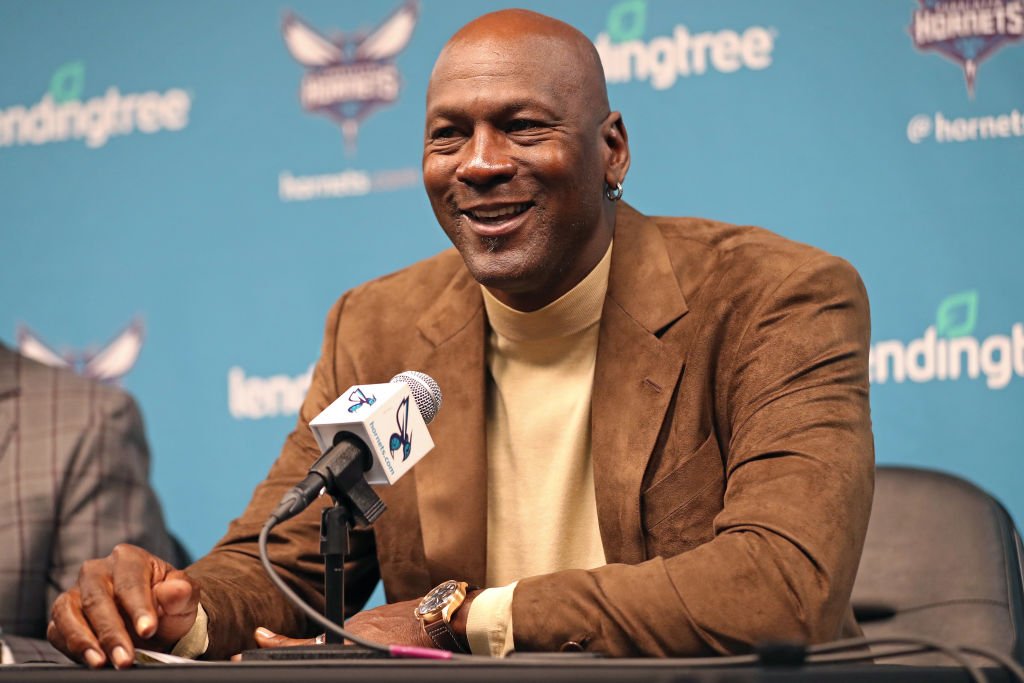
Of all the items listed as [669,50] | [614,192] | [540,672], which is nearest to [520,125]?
[614,192]

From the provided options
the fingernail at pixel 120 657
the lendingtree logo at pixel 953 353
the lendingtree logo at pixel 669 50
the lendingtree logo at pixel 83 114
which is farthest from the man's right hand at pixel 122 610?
the lendingtree logo at pixel 83 114

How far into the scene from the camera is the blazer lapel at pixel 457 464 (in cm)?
219

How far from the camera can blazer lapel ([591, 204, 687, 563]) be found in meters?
2.12

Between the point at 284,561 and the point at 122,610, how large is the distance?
1.61 feet

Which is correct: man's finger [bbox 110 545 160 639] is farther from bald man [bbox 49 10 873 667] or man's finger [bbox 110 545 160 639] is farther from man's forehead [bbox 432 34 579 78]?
man's forehead [bbox 432 34 579 78]

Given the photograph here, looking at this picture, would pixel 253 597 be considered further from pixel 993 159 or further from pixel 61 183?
pixel 61 183

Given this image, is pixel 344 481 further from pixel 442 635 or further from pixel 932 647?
pixel 932 647

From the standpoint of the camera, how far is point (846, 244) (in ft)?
10.1

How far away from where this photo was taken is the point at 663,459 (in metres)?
2.12

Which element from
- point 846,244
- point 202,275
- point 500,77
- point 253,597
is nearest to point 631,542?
point 253,597

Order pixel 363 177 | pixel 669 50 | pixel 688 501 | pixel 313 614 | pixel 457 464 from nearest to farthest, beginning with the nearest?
1. pixel 313 614
2. pixel 688 501
3. pixel 457 464
4. pixel 669 50
5. pixel 363 177

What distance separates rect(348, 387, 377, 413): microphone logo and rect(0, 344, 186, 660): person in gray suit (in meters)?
1.48

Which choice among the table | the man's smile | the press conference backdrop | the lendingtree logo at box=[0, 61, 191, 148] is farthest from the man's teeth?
the lendingtree logo at box=[0, 61, 191, 148]

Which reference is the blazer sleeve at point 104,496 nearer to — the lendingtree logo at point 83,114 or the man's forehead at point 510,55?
the lendingtree logo at point 83,114
